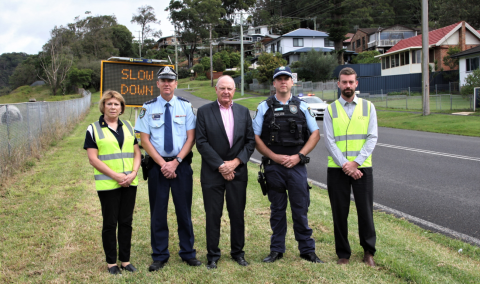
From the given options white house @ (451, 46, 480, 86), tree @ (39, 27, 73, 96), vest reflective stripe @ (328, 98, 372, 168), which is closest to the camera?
vest reflective stripe @ (328, 98, 372, 168)

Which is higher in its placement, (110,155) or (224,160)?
(110,155)

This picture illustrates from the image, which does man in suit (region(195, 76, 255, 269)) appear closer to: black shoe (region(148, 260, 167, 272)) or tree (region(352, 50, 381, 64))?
black shoe (region(148, 260, 167, 272))

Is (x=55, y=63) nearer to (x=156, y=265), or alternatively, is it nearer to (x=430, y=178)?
(x=430, y=178)

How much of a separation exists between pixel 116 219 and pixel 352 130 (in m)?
2.69

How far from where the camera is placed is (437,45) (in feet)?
146

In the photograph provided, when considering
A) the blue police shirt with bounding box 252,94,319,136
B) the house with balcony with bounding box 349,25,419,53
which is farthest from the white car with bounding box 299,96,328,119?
the house with balcony with bounding box 349,25,419,53

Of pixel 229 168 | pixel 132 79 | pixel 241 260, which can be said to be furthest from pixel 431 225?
pixel 132 79

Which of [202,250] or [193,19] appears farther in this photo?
[193,19]

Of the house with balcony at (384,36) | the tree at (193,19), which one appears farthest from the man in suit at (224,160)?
the tree at (193,19)

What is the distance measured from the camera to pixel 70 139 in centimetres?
1550

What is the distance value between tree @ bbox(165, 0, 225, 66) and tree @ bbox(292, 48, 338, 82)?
136 ft

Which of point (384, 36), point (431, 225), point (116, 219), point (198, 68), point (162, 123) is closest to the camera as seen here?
point (116, 219)

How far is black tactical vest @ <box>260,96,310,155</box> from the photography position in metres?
4.39

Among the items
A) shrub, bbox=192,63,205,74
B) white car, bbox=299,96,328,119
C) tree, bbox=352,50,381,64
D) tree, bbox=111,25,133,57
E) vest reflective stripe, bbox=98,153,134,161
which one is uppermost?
tree, bbox=111,25,133,57
